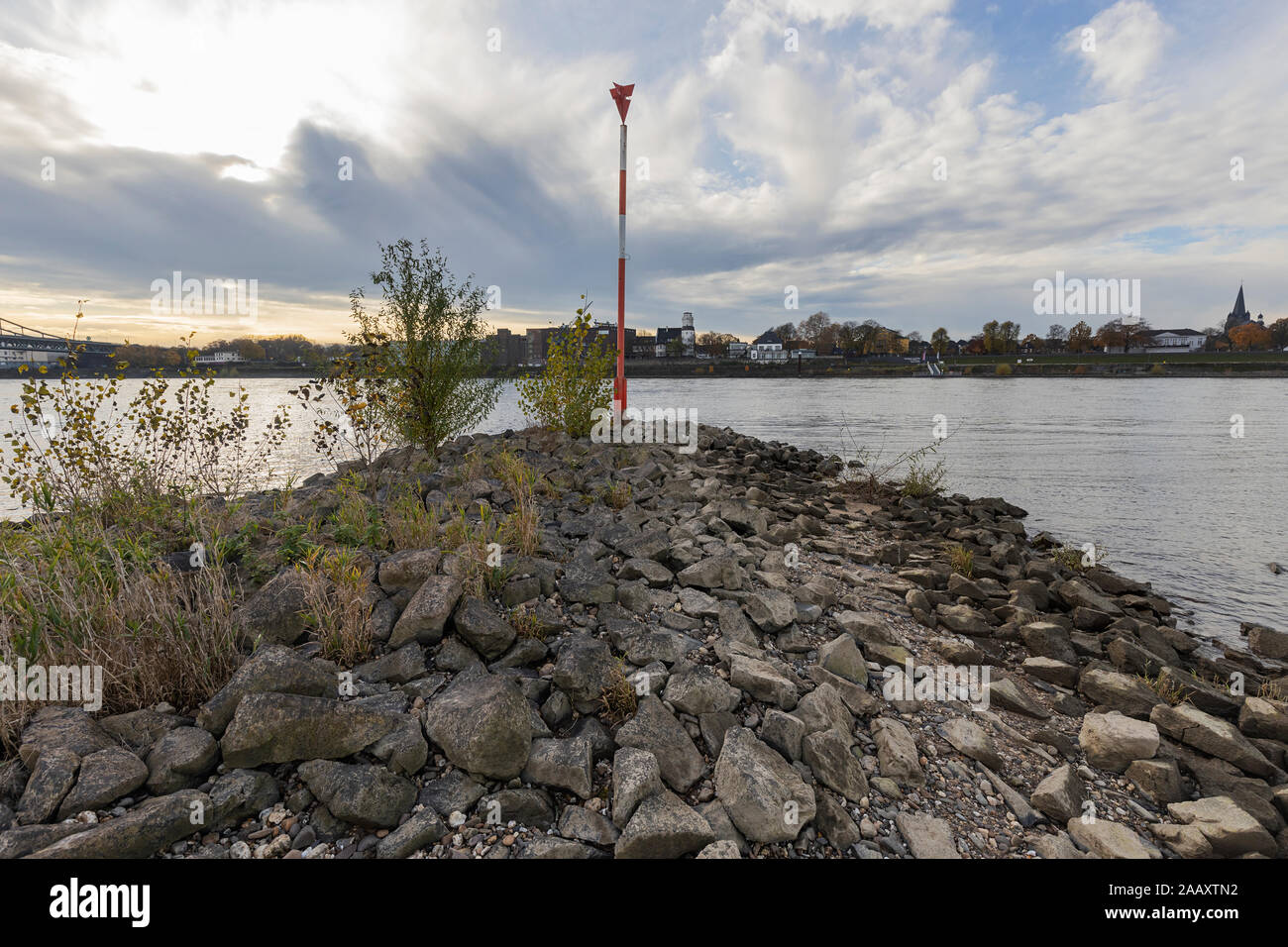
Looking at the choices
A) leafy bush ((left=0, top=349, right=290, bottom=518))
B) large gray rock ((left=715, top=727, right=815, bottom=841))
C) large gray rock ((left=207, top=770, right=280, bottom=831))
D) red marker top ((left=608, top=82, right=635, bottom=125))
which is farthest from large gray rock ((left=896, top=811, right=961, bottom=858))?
red marker top ((left=608, top=82, right=635, bottom=125))

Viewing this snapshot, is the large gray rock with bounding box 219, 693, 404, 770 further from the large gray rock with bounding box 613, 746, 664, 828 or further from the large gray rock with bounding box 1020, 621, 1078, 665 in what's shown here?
the large gray rock with bounding box 1020, 621, 1078, 665

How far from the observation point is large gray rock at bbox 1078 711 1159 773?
12.8 ft

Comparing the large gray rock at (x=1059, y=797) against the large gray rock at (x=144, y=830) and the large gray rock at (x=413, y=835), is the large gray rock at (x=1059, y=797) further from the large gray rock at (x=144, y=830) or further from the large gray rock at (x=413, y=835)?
the large gray rock at (x=144, y=830)

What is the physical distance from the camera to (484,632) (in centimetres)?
403

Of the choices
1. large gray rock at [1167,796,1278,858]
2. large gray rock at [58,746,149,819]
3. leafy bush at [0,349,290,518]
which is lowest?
large gray rock at [1167,796,1278,858]

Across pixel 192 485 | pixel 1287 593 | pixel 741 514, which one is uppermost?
pixel 192 485

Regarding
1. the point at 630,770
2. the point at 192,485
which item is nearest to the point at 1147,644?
the point at 630,770

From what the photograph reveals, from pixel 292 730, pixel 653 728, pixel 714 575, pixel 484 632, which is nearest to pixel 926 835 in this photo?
pixel 653 728

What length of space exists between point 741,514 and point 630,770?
5.16m

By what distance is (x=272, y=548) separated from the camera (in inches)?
204

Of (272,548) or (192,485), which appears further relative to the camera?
(192,485)

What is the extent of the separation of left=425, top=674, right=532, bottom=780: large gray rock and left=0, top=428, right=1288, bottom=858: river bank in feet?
0.04

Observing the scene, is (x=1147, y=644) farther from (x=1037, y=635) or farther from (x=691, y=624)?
(x=691, y=624)
